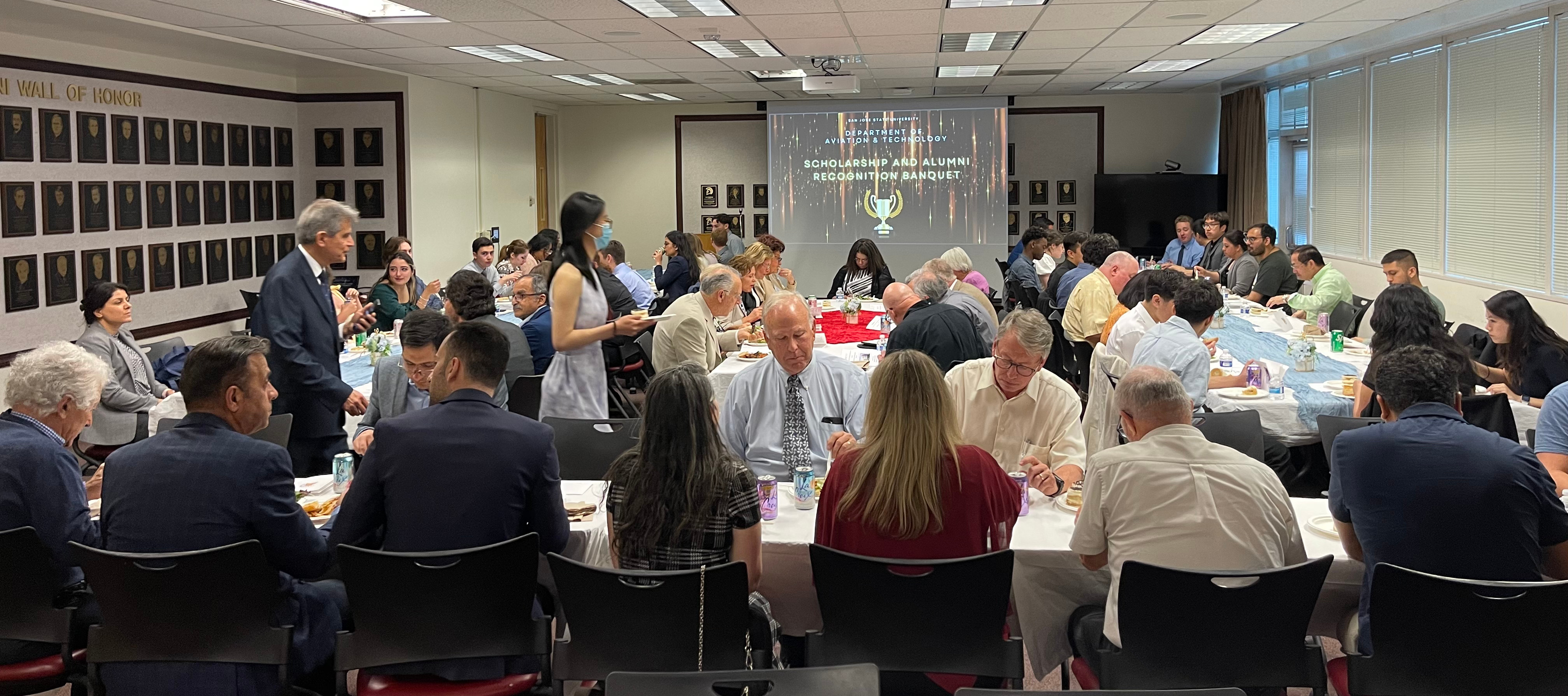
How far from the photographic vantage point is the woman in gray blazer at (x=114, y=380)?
18.2ft

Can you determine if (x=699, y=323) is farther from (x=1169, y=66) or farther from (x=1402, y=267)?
(x=1169, y=66)

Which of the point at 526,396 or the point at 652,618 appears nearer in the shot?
the point at 652,618

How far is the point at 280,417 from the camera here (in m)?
4.20

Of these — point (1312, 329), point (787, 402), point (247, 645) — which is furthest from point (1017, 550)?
point (1312, 329)

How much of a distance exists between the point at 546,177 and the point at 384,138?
504 cm

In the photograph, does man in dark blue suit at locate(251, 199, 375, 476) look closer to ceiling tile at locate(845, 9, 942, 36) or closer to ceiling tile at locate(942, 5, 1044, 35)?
ceiling tile at locate(845, 9, 942, 36)

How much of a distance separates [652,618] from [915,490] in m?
0.71

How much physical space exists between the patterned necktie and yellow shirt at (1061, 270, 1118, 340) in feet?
13.3

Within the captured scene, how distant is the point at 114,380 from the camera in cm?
558

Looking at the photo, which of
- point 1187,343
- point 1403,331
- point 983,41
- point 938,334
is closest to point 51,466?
point 938,334

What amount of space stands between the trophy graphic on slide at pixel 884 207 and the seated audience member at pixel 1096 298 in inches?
301

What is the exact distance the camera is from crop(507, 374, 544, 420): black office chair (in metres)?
5.41

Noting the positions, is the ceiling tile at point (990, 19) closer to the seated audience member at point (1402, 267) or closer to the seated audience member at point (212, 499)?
the seated audience member at point (1402, 267)

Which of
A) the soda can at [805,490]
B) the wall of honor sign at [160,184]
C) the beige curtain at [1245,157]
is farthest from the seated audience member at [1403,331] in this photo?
the beige curtain at [1245,157]
